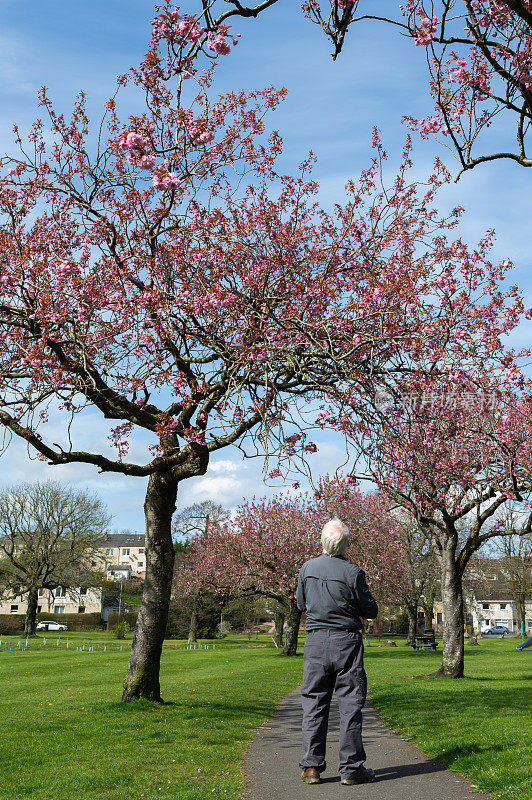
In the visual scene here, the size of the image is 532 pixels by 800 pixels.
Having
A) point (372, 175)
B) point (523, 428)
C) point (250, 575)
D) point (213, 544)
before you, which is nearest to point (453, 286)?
point (372, 175)

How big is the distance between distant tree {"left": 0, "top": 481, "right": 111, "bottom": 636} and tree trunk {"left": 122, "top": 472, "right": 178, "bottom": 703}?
4178 centimetres

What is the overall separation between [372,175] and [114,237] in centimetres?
549

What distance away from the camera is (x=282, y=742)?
28.5 feet

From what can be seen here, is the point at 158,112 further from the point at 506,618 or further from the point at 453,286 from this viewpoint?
the point at 506,618

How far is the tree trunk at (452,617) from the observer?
1995 centimetres

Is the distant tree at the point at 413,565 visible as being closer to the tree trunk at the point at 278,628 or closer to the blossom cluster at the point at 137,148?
the tree trunk at the point at 278,628

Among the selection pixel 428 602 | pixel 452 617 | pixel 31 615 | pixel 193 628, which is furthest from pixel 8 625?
pixel 452 617

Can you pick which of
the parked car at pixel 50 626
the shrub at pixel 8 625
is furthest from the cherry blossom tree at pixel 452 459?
the parked car at pixel 50 626

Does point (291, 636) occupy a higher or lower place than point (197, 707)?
lower

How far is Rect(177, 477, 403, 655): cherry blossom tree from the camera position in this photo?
32.8m

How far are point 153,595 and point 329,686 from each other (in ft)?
19.8

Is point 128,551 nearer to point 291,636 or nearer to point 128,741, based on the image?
point 291,636

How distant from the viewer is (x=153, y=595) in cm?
1170

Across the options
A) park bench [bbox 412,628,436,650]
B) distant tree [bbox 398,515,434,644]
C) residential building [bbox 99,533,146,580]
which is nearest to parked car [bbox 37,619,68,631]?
distant tree [bbox 398,515,434,644]
